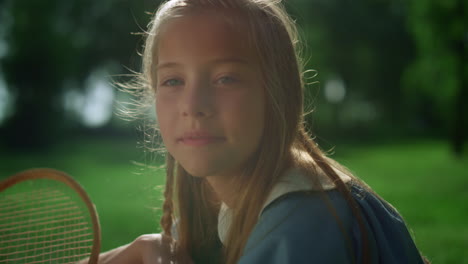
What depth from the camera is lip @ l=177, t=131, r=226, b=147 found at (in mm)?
1739

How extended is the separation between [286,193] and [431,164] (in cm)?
1244

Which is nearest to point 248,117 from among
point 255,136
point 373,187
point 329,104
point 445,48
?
point 255,136

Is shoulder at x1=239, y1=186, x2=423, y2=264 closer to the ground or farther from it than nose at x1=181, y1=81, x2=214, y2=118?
closer to the ground

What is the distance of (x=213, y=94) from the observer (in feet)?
5.65

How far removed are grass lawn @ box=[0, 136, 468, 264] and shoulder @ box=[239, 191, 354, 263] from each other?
3.97 ft

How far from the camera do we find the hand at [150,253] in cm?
220

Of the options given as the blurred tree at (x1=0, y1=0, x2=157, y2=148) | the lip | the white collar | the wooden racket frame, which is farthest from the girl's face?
the blurred tree at (x1=0, y1=0, x2=157, y2=148)

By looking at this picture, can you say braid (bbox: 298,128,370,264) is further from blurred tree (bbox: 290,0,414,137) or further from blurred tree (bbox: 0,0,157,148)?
blurred tree (bbox: 290,0,414,137)

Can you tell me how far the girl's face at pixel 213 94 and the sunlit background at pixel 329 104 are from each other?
0.55m

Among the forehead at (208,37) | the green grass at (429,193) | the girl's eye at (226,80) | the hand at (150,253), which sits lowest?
the green grass at (429,193)

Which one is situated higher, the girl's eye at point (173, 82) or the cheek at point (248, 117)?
the girl's eye at point (173, 82)

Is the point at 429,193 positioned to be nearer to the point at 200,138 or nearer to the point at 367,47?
the point at 200,138

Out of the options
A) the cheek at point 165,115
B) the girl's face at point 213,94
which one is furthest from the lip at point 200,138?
the cheek at point 165,115

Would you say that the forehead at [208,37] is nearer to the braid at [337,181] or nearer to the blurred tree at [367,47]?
the braid at [337,181]
